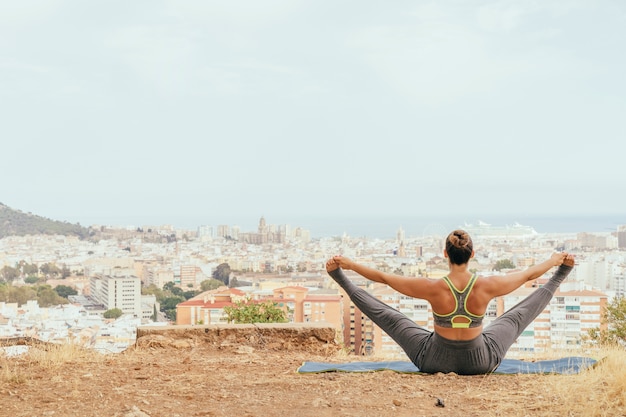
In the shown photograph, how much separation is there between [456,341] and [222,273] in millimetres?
50057

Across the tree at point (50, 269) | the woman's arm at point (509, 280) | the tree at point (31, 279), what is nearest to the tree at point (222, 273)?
the tree at point (50, 269)

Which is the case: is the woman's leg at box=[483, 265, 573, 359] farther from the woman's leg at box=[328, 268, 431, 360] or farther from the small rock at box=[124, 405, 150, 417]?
the small rock at box=[124, 405, 150, 417]

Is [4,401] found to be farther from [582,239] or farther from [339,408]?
[582,239]

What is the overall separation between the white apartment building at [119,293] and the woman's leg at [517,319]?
33763mm

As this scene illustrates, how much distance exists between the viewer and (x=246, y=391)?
135 inches

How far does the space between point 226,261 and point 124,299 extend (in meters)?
20.3

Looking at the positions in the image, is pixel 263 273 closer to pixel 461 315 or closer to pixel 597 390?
pixel 461 315

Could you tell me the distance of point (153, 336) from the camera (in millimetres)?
5426

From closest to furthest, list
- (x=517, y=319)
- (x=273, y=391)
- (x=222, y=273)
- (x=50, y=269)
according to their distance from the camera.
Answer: (x=273, y=391) → (x=517, y=319) → (x=222, y=273) → (x=50, y=269)

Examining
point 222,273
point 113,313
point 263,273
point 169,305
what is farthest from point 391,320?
point 222,273

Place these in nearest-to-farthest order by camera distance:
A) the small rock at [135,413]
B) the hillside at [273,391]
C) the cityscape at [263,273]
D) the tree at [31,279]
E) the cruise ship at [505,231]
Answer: the small rock at [135,413], the hillside at [273,391], the cityscape at [263,273], the tree at [31,279], the cruise ship at [505,231]

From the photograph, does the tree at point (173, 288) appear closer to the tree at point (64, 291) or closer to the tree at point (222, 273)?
the tree at point (222, 273)

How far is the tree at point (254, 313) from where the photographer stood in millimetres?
7078

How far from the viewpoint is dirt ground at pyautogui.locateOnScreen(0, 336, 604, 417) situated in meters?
3.07
